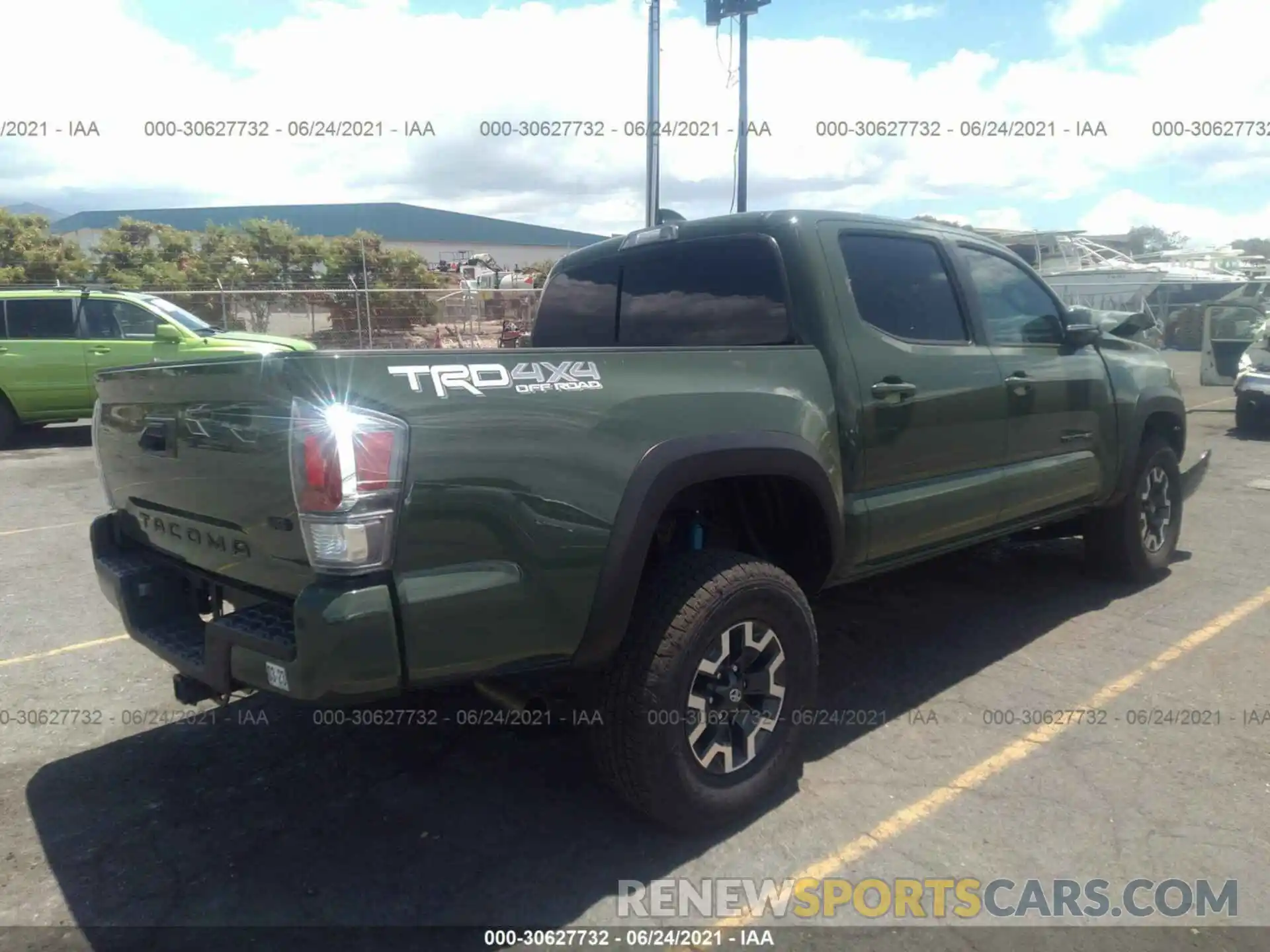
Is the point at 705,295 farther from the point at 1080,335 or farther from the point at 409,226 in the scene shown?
the point at 409,226

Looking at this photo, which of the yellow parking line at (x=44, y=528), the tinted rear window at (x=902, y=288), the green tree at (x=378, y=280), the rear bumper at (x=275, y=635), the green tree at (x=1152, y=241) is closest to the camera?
the rear bumper at (x=275, y=635)

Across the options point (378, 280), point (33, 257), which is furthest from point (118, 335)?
point (33, 257)

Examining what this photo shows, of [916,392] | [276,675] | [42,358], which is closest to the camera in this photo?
[276,675]

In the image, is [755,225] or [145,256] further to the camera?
[145,256]

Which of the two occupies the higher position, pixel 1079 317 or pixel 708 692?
pixel 1079 317

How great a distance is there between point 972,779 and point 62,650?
411 cm

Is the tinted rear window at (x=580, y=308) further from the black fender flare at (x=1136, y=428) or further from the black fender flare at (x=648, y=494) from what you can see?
the black fender flare at (x=1136, y=428)

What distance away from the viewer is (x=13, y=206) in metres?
25.2

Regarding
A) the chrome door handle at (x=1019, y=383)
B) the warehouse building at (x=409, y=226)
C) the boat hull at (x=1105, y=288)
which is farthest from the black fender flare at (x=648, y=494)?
the warehouse building at (x=409, y=226)

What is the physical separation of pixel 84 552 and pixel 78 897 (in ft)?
13.9

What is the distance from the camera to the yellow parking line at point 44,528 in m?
7.01

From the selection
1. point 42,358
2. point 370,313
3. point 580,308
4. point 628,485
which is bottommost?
point 628,485

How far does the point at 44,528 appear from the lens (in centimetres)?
717

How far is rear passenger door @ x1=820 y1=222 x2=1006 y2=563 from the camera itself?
11.9 ft
